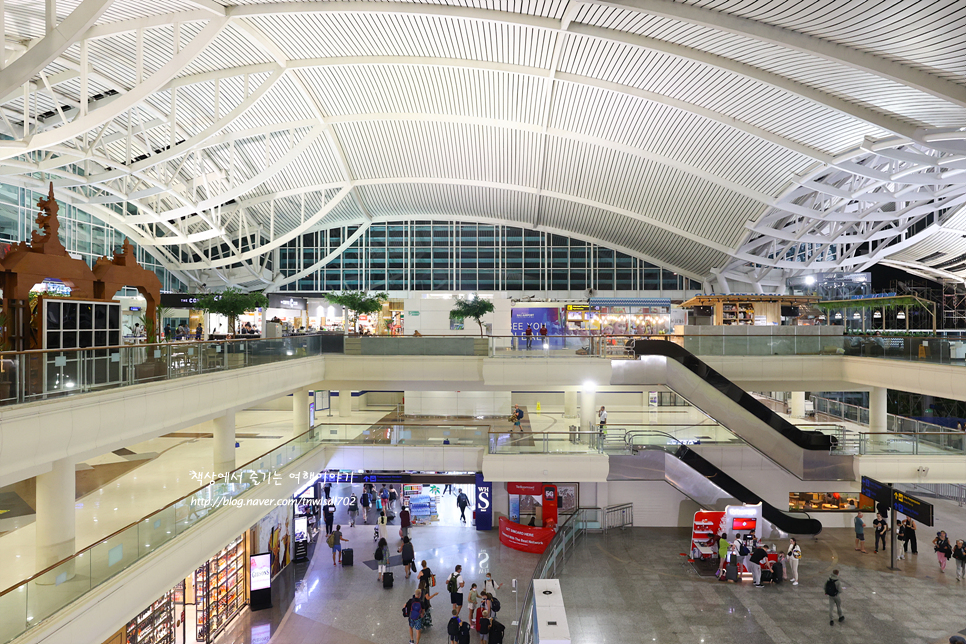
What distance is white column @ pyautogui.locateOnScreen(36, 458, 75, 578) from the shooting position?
8945mm

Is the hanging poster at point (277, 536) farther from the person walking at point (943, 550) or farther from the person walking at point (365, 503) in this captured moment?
the person walking at point (943, 550)

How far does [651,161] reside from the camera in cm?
2958

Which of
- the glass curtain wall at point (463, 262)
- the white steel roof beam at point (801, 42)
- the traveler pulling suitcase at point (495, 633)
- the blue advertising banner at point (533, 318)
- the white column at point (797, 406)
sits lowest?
the traveler pulling suitcase at point (495, 633)

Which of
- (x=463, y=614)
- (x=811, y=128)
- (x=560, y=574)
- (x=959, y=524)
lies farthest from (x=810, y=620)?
(x=811, y=128)

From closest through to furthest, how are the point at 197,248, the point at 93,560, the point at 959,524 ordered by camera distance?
the point at 93,560
the point at 959,524
the point at 197,248

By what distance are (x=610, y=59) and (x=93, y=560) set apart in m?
21.2

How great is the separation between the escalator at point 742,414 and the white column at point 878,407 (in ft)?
20.4

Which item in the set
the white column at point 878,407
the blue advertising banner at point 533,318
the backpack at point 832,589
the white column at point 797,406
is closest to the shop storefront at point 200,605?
the backpack at point 832,589

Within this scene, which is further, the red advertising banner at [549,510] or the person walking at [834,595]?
the red advertising banner at [549,510]

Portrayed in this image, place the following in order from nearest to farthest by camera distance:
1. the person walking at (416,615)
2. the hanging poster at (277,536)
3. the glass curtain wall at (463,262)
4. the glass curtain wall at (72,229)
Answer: the person walking at (416,615) < the hanging poster at (277,536) < the glass curtain wall at (72,229) < the glass curtain wall at (463,262)

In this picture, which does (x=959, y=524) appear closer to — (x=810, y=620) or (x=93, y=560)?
(x=810, y=620)

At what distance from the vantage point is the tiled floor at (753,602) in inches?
467

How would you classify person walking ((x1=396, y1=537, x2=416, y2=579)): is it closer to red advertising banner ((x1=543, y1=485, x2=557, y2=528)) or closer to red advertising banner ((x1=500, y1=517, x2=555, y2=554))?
red advertising banner ((x1=500, y1=517, x2=555, y2=554))

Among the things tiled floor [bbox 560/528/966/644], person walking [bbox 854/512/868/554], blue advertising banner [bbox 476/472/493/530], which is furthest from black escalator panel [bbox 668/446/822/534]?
blue advertising banner [bbox 476/472/493/530]
